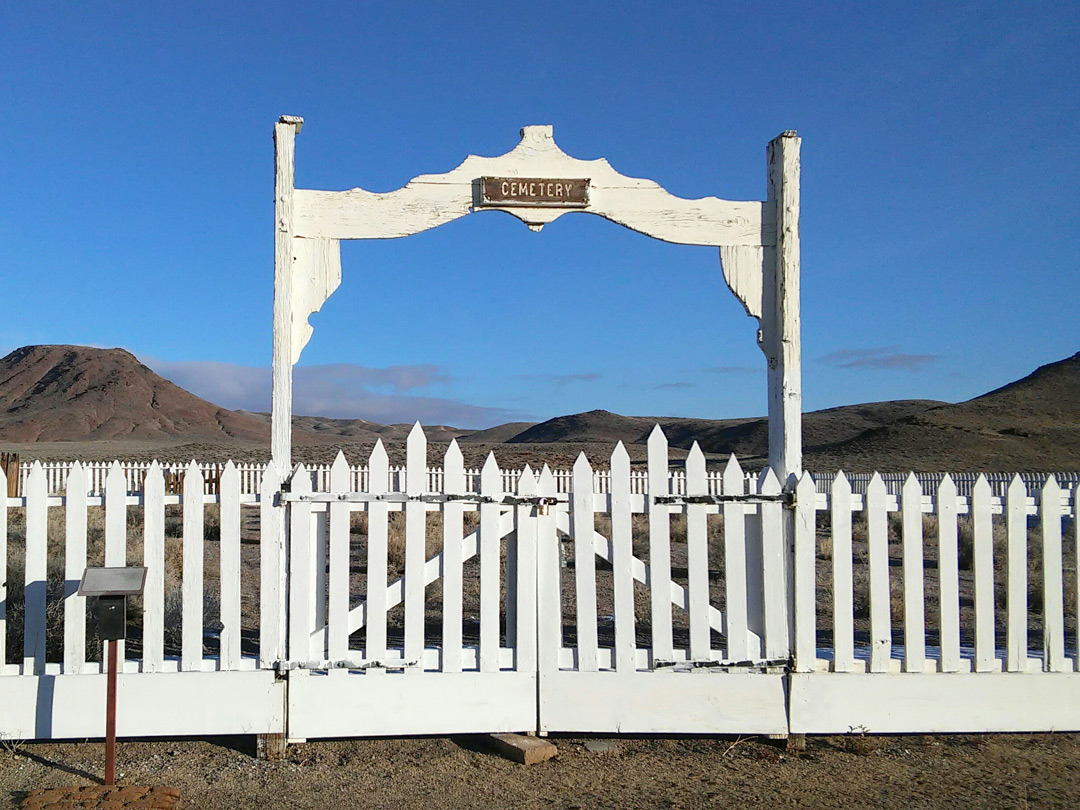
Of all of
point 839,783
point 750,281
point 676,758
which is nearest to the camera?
point 839,783

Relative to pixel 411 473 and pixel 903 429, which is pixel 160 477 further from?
pixel 903 429

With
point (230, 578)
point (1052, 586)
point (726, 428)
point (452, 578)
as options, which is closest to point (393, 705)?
point (452, 578)

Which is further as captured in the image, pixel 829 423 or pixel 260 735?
pixel 829 423

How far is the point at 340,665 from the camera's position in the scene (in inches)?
188

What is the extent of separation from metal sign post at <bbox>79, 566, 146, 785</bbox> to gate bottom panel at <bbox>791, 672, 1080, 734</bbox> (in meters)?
3.49

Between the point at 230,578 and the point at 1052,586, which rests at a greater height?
the point at 230,578

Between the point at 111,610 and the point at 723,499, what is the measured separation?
3.18 metres

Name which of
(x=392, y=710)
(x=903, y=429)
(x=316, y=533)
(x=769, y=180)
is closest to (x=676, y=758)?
(x=392, y=710)

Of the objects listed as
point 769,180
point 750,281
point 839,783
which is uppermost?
point 769,180

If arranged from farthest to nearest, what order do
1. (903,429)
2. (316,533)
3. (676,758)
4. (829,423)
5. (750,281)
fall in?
(829,423), (903,429), (750,281), (316,533), (676,758)

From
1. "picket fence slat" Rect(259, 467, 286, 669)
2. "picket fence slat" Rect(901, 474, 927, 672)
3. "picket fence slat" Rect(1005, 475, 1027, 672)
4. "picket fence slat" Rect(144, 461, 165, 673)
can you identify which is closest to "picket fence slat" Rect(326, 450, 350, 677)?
"picket fence slat" Rect(259, 467, 286, 669)

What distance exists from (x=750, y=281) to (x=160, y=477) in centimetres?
365

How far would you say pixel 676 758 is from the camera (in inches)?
185

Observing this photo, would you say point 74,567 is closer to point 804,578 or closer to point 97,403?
point 804,578
